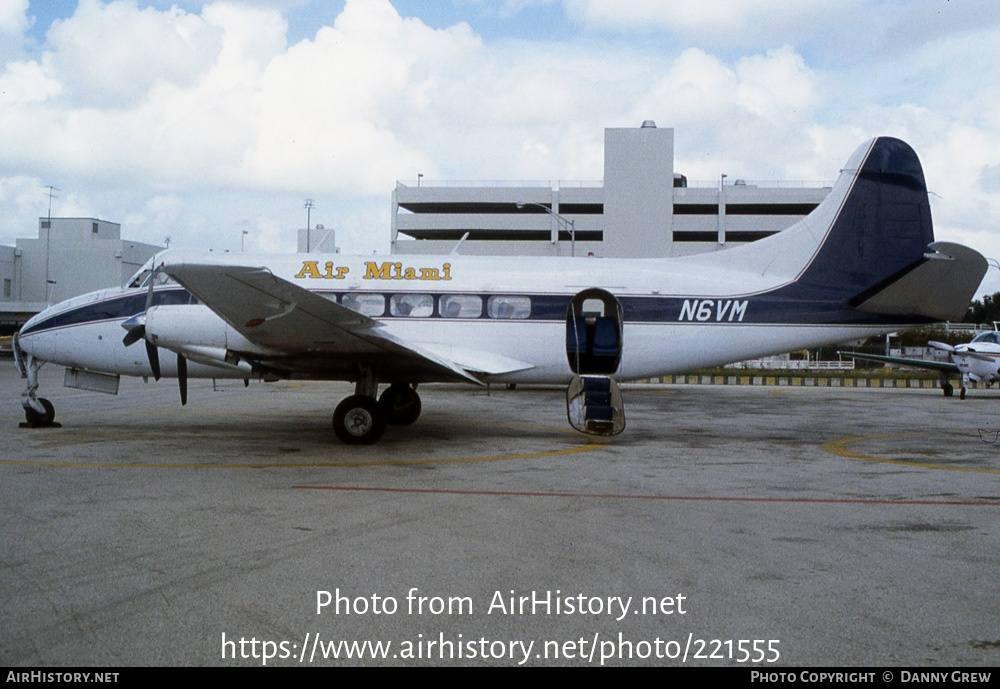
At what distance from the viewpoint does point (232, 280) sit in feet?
30.2

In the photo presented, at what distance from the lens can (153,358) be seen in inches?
485

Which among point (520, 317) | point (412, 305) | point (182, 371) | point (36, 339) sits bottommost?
point (182, 371)

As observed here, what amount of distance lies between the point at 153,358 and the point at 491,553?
8.81 m

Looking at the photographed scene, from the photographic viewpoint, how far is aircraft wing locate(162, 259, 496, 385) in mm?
9148

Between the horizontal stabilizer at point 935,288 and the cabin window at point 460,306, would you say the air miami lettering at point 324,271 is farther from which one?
the horizontal stabilizer at point 935,288

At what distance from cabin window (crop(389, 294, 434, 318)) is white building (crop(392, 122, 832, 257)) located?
5069 cm

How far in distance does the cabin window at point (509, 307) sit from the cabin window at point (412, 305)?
3.54ft

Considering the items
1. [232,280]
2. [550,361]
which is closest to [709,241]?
[550,361]

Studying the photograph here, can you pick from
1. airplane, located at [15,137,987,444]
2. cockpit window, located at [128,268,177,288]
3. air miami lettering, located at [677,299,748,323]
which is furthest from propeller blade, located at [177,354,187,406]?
air miami lettering, located at [677,299,748,323]

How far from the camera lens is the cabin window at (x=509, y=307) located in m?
13.3

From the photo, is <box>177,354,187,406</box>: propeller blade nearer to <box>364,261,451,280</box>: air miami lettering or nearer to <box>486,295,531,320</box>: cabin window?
<box>364,261,451,280</box>: air miami lettering

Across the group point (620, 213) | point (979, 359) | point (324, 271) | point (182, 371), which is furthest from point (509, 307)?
point (620, 213)

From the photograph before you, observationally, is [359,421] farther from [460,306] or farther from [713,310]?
[713,310]

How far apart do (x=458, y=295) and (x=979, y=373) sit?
22.4m
